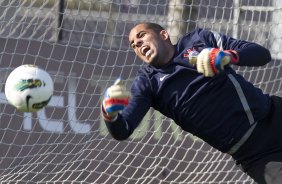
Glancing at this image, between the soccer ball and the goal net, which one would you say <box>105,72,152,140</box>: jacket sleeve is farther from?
the goal net

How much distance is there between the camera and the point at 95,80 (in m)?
5.52

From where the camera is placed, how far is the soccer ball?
11.2 ft

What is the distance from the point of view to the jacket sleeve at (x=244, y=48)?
124 inches

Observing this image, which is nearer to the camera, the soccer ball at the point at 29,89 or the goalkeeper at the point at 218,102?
the goalkeeper at the point at 218,102

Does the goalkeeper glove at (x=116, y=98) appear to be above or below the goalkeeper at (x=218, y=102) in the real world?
above

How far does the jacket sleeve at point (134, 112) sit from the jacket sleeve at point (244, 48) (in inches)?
15.3

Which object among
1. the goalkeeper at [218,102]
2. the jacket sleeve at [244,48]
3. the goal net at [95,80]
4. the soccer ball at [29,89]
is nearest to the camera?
the jacket sleeve at [244,48]

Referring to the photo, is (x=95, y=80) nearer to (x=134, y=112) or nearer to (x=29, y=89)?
(x=29, y=89)

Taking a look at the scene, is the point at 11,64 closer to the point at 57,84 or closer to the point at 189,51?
the point at 57,84

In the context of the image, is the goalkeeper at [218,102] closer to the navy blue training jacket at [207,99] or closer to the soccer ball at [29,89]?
the navy blue training jacket at [207,99]

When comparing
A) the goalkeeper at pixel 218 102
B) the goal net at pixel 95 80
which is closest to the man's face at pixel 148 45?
the goalkeeper at pixel 218 102

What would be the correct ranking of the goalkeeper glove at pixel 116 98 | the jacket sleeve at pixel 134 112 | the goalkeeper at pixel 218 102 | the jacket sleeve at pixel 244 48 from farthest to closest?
the goalkeeper at pixel 218 102, the jacket sleeve at pixel 244 48, the jacket sleeve at pixel 134 112, the goalkeeper glove at pixel 116 98

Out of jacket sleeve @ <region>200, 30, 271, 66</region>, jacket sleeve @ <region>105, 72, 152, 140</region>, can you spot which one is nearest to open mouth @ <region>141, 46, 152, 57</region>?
jacket sleeve @ <region>105, 72, 152, 140</region>

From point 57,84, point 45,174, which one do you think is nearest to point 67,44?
point 57,84
